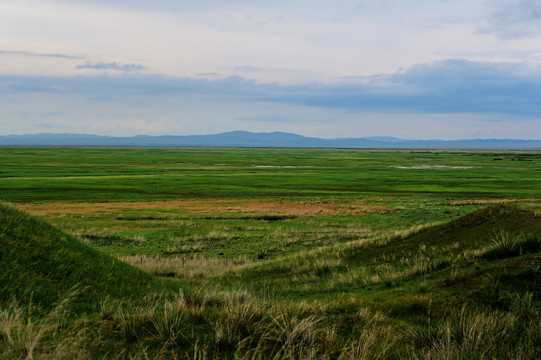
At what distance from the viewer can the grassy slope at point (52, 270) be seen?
9.34 meters

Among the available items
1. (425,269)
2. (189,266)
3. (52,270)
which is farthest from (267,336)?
(189,266)

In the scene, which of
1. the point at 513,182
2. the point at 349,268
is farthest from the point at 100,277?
the point at 513,182

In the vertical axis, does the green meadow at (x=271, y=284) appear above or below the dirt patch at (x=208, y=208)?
above

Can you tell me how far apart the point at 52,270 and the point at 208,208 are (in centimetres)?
3676

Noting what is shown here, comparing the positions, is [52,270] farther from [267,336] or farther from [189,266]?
[189,266]

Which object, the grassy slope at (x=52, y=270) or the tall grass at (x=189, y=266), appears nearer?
the grassy slope at (x=52, y=270)

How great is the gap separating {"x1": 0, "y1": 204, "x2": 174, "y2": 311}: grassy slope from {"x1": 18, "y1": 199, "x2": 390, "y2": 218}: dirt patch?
1186 inches

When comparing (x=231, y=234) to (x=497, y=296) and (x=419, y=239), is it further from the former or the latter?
(x=497, y=296)

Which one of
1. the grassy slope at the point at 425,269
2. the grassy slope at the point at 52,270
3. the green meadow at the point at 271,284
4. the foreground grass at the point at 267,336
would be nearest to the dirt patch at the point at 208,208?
the green meadow at the point at 271,284

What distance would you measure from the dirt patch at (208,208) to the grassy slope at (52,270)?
1186 inches

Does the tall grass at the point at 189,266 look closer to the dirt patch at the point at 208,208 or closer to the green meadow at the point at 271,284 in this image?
the green meadow at the point at 271,284

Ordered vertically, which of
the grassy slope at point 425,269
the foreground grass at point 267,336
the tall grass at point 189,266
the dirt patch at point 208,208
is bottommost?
the dirt patch at point 208,208

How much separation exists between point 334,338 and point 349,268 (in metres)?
11.0

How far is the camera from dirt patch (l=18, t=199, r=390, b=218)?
43.8 m
